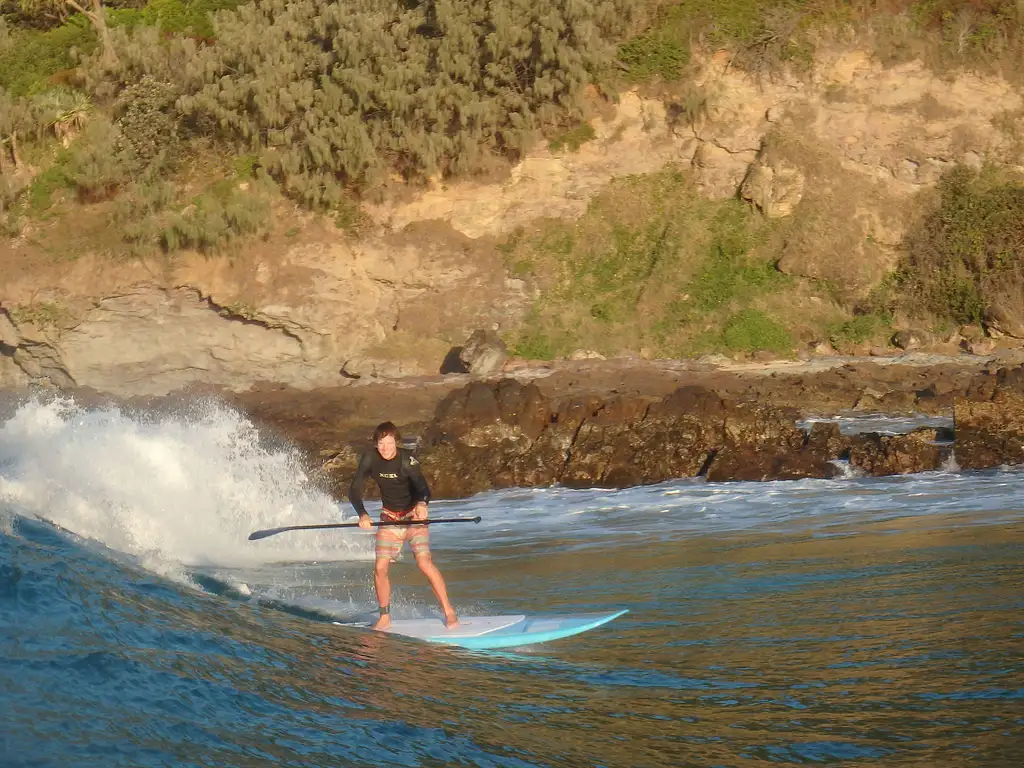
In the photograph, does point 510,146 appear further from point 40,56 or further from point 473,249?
point 40,56

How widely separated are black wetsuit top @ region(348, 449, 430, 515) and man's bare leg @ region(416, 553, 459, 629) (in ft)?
1.46

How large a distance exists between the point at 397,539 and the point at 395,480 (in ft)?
1.41

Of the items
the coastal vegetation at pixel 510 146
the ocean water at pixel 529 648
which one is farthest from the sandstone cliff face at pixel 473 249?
the ocean water at pixel 529 648

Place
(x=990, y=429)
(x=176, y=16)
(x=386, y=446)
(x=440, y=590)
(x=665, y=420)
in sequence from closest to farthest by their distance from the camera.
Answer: (x=440, y=590) < (x=386, y=446) < (x=990, y=429) < (x=665, y=420) < (x=176, y=16)

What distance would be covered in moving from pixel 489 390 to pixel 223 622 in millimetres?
11622

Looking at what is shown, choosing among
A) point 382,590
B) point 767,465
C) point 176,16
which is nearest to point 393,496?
point 382,590

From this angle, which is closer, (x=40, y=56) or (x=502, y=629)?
(x=502, y=629)

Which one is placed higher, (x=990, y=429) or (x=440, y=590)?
(x=440, y=590)

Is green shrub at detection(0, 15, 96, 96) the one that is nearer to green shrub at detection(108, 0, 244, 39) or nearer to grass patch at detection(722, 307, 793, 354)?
green shrub at detection(108, 0, 244, 39)

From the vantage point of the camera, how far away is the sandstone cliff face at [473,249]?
24734 mm

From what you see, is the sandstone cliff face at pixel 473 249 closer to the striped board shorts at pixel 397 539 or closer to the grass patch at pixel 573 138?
the grass patch at pixel 573 138

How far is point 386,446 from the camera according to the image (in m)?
8.74

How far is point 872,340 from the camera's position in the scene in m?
23.9

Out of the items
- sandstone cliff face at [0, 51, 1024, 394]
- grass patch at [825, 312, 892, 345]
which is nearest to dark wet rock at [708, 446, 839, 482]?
grass patch at [825, 312, 892, 345]
